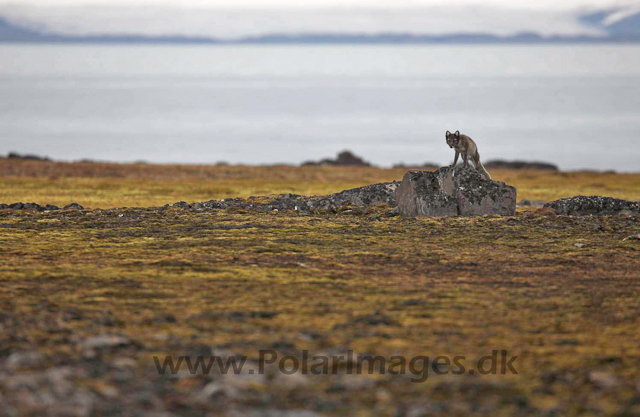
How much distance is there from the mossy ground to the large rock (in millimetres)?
652

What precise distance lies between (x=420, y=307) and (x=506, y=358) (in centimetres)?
217

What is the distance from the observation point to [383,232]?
53.9 ft

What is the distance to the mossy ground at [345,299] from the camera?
6.75 meters

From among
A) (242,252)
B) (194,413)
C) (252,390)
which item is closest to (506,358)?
(252,390)

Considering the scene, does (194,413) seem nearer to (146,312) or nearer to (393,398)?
(393,398)

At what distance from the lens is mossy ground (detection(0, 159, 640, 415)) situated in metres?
6.75

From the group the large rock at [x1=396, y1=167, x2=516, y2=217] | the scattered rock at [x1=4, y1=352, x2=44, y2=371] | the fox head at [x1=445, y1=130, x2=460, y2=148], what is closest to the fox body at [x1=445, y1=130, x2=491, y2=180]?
the fox head at [x1=445, y1=130, x2=460, y2=148]

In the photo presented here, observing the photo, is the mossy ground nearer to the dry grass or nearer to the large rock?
the large rock

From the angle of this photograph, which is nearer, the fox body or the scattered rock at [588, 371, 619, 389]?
the scattered rock at [588, 371, 619, 389]

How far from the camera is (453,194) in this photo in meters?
19.1

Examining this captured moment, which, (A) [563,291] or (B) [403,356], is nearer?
(B) [403,356]

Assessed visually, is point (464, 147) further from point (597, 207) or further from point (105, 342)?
point (105, 342)

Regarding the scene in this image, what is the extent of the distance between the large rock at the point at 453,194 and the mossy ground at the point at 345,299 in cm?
65

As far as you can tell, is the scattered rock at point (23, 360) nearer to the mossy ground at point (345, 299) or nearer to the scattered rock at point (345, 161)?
the mossy ground at point (345, 299)
